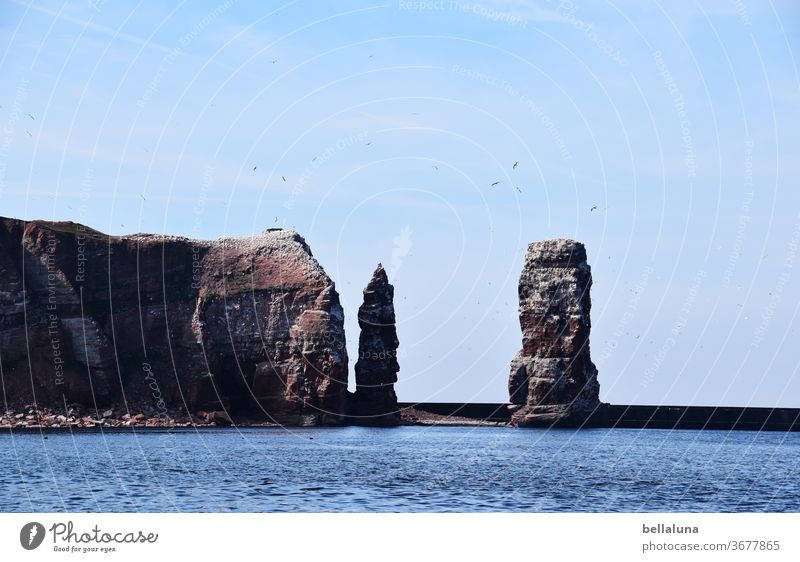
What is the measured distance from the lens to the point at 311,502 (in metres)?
58.6

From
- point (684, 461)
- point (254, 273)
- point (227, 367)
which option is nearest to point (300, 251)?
point (254, 273)

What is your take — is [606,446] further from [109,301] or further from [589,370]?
[109,301]

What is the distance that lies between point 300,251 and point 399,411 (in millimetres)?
28783

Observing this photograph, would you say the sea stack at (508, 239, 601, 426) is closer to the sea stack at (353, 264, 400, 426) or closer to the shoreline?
the shoreline

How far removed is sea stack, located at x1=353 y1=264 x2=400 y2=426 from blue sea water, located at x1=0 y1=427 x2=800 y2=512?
112 ft

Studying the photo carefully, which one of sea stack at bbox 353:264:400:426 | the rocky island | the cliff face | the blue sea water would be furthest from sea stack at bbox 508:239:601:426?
the blue sea water

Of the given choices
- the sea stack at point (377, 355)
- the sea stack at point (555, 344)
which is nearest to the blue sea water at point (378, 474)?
the sea stack at point (555, 344)

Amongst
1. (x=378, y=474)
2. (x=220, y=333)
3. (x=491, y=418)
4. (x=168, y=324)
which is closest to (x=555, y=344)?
(x=491, y=418)

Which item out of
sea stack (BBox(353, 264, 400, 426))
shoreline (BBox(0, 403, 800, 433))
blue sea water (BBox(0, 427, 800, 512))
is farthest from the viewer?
sea stack (BBox(353, 264, 400, 426))

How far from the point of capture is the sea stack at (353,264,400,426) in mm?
162750

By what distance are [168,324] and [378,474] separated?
91.5 m

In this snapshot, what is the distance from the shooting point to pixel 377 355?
163625 mm

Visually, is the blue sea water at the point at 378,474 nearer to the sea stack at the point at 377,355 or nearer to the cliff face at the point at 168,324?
the cliff face at the point at 168,324

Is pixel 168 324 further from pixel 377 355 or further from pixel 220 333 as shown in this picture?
pixel 377 355
